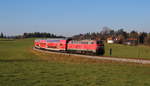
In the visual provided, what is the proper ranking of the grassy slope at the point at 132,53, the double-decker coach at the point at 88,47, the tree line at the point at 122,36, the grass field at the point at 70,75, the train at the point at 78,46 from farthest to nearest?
the tree line at the point at 122,36, the grassy slope at the point at 132,53, the train at the point at 78,46, the double-decker coach at the point at 88,47, the grass field at the point at 70,75

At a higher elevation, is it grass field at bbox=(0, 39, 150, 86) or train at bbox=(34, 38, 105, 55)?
train at bbox=(34, 38, 105, 55)

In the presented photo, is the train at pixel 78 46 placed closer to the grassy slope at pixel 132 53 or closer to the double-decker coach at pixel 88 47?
the double-decker coach at pixel 88 47

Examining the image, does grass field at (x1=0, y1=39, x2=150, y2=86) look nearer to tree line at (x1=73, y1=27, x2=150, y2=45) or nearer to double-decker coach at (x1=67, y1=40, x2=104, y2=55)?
double-decker coach at (x1=67, y1=40, x2=104, y2=55)

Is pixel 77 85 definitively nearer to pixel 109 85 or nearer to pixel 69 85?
pixel 69 85

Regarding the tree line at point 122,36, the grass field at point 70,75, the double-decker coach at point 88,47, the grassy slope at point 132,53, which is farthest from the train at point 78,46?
the tree line at point 122,36

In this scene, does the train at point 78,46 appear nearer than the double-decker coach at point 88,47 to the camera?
No

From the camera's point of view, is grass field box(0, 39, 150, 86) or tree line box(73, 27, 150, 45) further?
tree line box(73, 27, 150, 45)

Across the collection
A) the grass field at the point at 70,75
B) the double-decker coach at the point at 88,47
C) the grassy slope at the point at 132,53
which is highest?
the double-decker coach at the point at 88,47

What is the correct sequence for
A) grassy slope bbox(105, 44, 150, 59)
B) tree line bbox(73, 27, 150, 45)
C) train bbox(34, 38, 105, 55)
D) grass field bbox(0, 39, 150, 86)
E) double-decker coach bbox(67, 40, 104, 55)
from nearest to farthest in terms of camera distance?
grass field bbox(0, 39, 150, 86)
double-decker coach bbox(67, 40, 104, 55)
train bbox(34, 38, 105, 55)
grassy slope bbox(105, 44, 150, 59)
tree line bbox(73, 27, 150, 45)

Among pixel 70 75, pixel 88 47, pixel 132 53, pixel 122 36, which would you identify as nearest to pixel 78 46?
pixel 88 47

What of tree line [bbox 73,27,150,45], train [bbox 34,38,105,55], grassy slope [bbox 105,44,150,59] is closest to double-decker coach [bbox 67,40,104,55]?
train [bbox 34,38,105,55]

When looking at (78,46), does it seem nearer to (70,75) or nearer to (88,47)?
(88,47)

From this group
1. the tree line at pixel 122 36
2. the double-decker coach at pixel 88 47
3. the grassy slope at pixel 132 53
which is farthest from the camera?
the tree line at pixel 122 36

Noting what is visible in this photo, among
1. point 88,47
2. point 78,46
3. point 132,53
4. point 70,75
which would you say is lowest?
point 132,53
